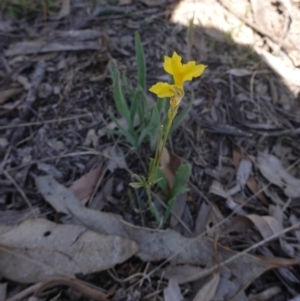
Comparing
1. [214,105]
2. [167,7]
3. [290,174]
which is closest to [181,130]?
[214,105]

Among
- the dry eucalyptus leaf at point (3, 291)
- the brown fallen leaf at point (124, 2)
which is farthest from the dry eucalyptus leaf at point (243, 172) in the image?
the brown fallen leaf at point (124, 2)

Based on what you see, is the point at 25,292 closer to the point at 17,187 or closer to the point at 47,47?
the point at 17,187

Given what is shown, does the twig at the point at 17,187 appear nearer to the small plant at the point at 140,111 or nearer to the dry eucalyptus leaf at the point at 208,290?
the small plant at the point at 140,111

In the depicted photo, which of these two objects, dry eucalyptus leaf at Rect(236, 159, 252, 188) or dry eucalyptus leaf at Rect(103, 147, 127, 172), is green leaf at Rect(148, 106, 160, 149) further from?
dry eucalyptus leaf at Rect(236, 159, 252, 188)

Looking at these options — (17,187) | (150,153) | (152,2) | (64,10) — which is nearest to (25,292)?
(17,187)

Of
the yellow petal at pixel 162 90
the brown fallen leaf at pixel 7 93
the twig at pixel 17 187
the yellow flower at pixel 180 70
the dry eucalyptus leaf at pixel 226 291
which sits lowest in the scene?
the twig at pixel 17 187
